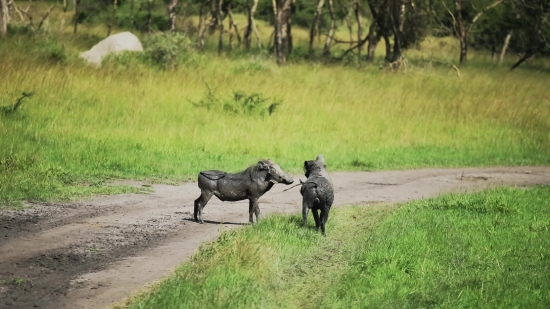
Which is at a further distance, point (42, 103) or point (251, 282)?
point (42, 103)

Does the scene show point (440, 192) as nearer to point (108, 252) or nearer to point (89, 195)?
point (89, 195)

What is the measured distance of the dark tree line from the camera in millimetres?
32406

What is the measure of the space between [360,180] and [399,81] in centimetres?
1156

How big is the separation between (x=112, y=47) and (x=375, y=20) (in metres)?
13.1

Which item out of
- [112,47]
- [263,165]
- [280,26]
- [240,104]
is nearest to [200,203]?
[263,165]

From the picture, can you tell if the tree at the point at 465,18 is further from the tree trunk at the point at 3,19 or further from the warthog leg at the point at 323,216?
the warthog leg at the point at 323,216

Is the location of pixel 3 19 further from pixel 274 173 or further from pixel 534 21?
pixel 534 21

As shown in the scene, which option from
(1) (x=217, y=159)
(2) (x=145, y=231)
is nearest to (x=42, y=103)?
(1) (x=217, y=159)

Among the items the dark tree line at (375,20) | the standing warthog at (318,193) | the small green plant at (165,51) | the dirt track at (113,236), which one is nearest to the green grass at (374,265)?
the standing warthog at (318,193)

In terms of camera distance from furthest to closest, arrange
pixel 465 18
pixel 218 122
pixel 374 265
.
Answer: pixel 465 18
pixel 218 122
pixel 374 265

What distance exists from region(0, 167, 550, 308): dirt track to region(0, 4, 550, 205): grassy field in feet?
3.51

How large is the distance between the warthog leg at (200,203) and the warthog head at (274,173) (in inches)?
28.8

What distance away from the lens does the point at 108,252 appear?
28.7 ft

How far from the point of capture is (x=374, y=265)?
8352 mm
